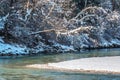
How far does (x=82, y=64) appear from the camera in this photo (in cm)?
3030

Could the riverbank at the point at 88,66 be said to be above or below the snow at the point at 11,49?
above

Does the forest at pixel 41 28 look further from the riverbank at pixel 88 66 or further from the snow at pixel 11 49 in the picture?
the riverbank at pixel 88 66

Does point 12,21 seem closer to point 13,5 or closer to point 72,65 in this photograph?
point 13,5

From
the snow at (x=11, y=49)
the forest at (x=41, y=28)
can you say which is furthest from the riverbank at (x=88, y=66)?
the forest at (x=41, y=28)

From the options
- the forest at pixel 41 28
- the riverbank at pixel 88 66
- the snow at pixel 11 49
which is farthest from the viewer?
the forest at pixel 41 28

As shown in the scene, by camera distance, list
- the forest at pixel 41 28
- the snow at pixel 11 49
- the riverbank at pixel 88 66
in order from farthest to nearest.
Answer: the forest at pixel 41 28
the snow at pixel 11 49
the riverbank at pixel 88 66

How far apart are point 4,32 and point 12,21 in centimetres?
158

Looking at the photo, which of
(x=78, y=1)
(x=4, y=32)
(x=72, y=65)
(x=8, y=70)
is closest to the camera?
(x=8, y=70)

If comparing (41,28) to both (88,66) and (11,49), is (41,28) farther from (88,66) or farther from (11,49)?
(88,66)

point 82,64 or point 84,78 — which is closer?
point 84,78

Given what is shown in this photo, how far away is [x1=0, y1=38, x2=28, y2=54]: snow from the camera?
39.3 meters

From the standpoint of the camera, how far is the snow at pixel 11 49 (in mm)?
39281

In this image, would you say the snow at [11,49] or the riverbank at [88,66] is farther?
the snow at [11,49]

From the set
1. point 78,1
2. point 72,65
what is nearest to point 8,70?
point 72,65
